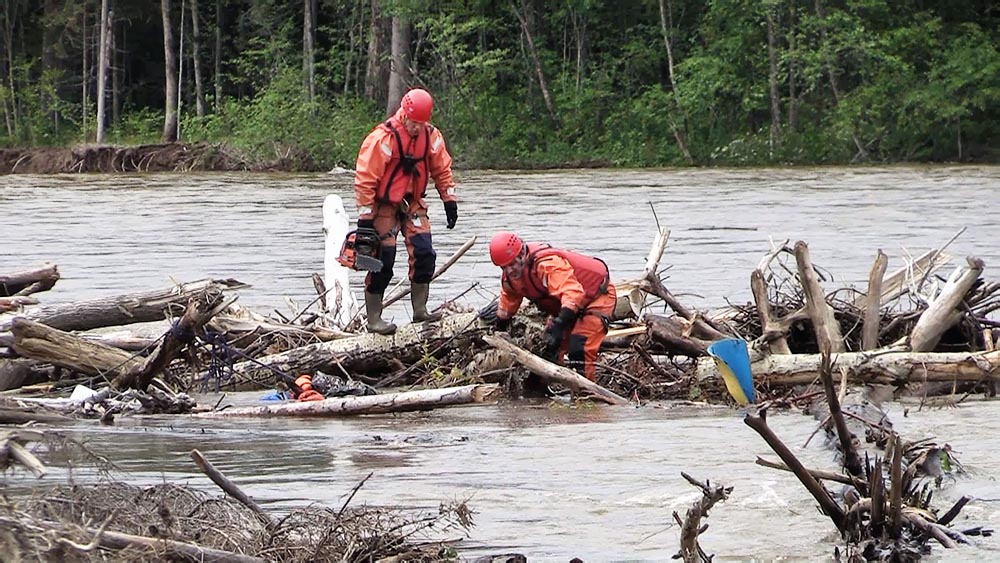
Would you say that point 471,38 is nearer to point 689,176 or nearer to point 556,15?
point 556,15

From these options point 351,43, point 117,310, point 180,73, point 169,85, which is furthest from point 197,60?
point 117,310

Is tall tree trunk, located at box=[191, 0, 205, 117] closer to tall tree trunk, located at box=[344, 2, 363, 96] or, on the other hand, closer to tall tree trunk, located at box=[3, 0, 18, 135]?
tall tree trunk, located at box=[344, 2, 363, 96]

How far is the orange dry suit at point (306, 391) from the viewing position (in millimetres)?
11273

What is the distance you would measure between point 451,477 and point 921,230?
16.8 m

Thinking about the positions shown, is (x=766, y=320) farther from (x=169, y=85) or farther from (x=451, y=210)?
(x=169, y=85)

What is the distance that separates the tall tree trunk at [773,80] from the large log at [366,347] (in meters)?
35.2

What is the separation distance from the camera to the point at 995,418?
33.8 ft

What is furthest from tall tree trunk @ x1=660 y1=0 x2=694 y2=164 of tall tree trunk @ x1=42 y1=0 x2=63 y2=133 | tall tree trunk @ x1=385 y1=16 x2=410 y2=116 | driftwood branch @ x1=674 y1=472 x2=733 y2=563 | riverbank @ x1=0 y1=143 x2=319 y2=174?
driftwood branch @ x1=674 y1=472 x2=733 y2=563

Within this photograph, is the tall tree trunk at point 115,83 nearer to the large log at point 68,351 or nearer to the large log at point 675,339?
the large log at point 68,351

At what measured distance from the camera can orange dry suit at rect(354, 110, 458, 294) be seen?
460 inches

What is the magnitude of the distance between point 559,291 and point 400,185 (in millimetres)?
1360

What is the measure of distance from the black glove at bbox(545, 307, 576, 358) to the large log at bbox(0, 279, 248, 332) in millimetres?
2135

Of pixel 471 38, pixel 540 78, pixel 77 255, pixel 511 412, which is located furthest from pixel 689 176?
pixel 511 412

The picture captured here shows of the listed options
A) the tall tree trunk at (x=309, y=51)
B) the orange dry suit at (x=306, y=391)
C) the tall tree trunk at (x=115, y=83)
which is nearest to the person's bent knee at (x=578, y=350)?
the orange dry suit at (x=306, y=391)
